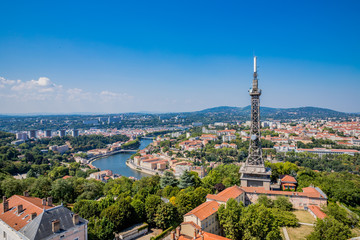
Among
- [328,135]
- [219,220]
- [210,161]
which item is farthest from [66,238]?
[328,135]

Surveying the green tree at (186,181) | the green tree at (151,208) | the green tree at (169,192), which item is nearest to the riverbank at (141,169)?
the green tree at (186,181)

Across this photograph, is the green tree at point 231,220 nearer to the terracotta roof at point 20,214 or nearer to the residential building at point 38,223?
the residential building at point 38,223

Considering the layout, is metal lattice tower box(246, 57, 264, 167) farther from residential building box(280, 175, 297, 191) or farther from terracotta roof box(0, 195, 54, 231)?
terracotta roof box(0, 195, 54, 231)

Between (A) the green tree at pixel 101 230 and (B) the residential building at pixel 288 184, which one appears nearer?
(A) the green tree at pixel 101 230

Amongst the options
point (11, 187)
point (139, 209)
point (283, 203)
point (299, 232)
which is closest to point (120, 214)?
point (139, 209)

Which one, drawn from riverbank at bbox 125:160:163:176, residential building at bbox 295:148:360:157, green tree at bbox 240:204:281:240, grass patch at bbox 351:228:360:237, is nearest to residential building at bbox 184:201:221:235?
green tree at bbox 240:204:281:240

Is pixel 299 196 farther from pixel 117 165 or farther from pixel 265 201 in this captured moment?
pixel 117 165
